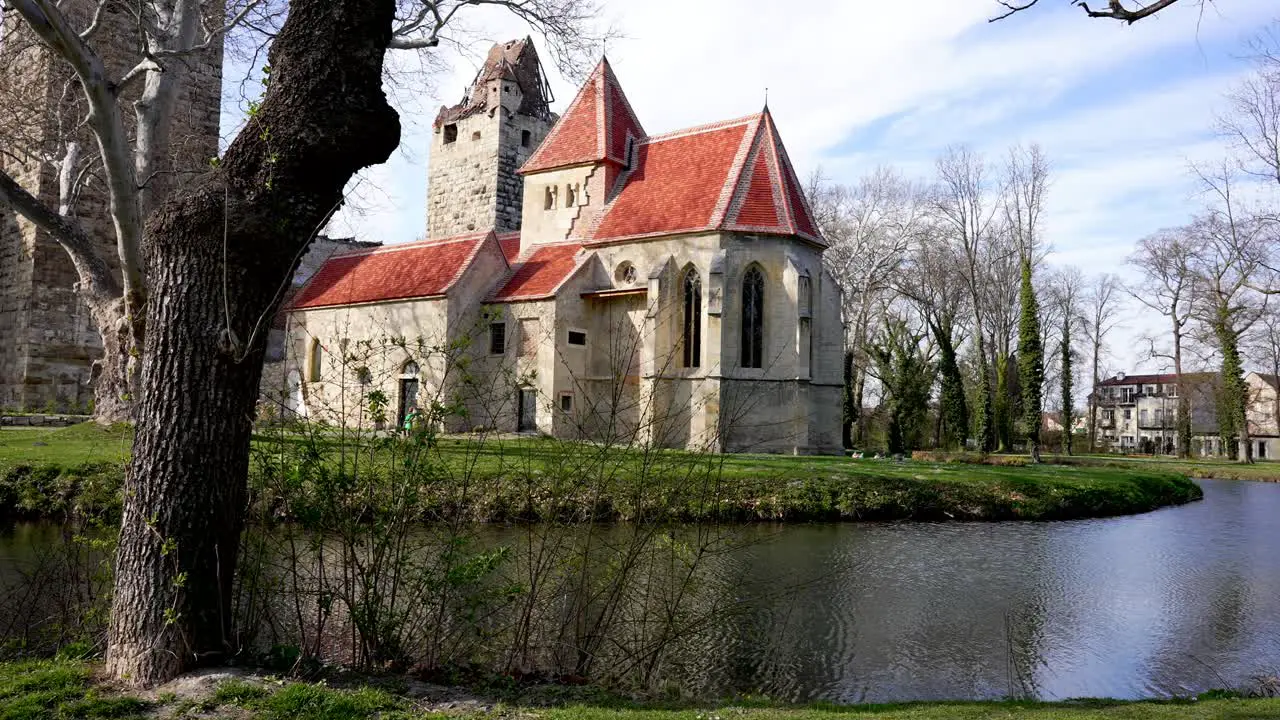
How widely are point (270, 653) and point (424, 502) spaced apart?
1383mm

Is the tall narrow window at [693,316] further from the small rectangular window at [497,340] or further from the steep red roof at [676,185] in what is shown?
the small rectangular window at [497,340]

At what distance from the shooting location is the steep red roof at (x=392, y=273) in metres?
29.6

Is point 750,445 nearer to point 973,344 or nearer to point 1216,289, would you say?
point 973,344

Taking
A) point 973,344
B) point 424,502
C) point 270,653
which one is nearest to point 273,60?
point 424,502

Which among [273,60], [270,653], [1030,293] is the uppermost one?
[1030,293]

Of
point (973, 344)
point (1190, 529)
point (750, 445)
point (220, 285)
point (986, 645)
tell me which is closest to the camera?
point (220, 285)

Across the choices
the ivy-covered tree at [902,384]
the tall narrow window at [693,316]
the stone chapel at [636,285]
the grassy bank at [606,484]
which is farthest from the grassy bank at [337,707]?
the ivy-covered tree at [902,384]

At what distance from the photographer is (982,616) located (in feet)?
31.6

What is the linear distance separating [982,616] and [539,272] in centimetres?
2213

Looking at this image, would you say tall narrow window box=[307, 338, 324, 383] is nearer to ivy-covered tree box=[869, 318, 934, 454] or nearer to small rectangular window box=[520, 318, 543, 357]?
small rectangular window box=[520, 318, 543, 357]

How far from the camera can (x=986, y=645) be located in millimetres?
8484

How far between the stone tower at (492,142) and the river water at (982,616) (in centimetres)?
2809

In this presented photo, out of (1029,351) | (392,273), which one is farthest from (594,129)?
(1029,351)

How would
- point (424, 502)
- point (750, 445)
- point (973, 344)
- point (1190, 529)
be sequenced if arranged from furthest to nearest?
point (973, 344) → point (750, 445) → point (1190, 529) → point (424, 502)
